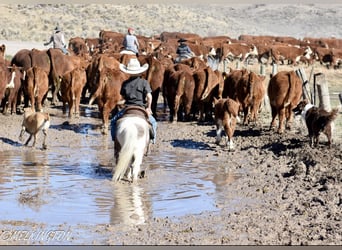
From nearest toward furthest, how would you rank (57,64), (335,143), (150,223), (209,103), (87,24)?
(150,223)
(335,143)
(209,103)
(57,64)
(87,24)

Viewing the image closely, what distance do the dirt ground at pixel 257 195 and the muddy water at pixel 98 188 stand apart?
28 cm

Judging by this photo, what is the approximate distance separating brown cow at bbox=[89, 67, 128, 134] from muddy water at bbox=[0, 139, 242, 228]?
2315 millimetres

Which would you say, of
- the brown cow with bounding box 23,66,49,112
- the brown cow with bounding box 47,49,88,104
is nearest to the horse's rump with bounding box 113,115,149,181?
the brown cow with bounding box 23,66,49,112

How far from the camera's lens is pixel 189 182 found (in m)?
11.0

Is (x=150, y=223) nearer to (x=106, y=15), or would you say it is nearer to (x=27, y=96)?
(x=27, y=96)

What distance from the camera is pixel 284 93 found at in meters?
15.3

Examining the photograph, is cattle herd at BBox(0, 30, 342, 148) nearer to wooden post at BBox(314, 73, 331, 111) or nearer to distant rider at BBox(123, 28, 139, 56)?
wooden post at BBox(314, 73, 331, 111)

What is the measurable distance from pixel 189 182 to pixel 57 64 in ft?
32.2

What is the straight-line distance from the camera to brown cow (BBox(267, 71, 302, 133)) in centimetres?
1532

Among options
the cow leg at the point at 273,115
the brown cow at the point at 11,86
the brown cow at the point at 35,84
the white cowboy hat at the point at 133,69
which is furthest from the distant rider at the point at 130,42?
the white cowboy hat at the point at 133,69

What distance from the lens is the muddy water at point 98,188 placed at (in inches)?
348

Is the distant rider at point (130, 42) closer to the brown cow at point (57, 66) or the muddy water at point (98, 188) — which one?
the brown cow at point (57, 66)

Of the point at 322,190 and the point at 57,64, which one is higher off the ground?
the point at 57,64

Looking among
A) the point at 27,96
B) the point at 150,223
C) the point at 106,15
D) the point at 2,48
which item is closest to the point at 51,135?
the point at 27,96
